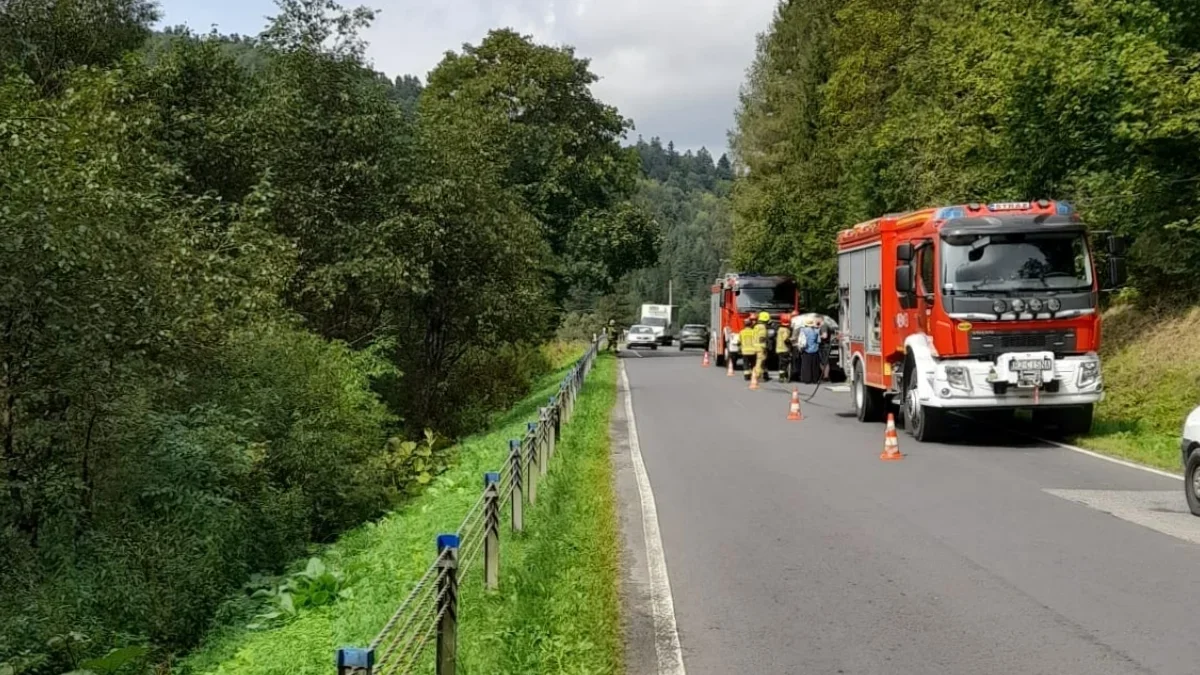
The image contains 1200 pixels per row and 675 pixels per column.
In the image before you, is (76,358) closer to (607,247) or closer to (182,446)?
(182,446)

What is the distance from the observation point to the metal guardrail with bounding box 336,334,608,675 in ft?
14.7

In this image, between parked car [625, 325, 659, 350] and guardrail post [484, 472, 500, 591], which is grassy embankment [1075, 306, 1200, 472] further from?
parked car [625, 325, 659, 350]

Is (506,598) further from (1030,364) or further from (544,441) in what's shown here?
(1030,364)

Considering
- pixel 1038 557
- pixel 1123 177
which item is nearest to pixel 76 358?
pixel 1038 557

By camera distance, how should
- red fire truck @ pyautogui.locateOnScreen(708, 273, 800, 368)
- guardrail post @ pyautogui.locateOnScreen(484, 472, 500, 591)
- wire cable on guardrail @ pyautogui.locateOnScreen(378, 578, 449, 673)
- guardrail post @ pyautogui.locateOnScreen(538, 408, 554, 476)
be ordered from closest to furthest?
wire cable on guardrail @ pyautogui.locateOnScreen(378, 578, 449, 673) → guardrail post @ pyautogui.locateOnScreen(484, 472, 500, 591) → guardrail post @ pyautogui.locateOnScreen(538, 408, 554, 476) → red fire truck @ pyautogui.locateOnScreen(708, 273, 800, 368)

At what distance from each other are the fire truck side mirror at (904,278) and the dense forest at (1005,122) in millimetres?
3586

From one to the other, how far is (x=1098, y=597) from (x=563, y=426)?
11.1 meters

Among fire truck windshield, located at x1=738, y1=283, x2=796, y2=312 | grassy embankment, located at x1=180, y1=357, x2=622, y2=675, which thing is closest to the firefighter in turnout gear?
fire truck windshield, located at x1=738, y1=283, x2=796, y2=312

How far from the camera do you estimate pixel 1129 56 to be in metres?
15.6

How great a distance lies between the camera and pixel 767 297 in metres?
36.6

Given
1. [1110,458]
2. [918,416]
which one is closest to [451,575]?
[1110,458]

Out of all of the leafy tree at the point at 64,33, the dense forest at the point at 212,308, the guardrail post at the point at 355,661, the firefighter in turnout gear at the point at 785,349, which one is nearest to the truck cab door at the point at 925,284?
the dense forest at the point at 212,308

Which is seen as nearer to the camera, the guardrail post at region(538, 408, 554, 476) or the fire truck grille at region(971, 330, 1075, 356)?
the guardrail post at region(538, 408, 554, 476)

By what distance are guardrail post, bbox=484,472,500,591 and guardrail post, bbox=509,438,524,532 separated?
1.60 meters
